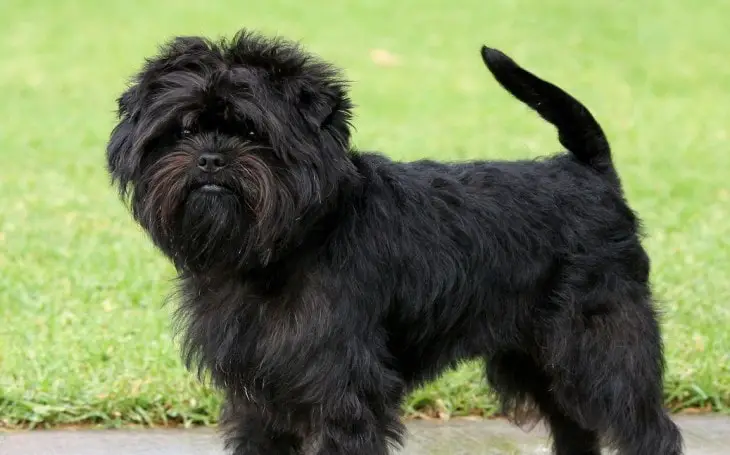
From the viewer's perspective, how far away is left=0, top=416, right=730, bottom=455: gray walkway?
456 cm

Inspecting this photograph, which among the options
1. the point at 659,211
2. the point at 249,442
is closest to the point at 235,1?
the point at 659,211

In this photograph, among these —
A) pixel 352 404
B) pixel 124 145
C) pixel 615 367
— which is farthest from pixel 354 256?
pixel 615 367

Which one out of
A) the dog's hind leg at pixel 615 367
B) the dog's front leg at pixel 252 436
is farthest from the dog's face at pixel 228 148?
the dog's hind leg at pixel 615 367

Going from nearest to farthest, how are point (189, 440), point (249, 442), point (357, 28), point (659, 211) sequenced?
point (249, 442) → point (189, 440) → point (659, 211) → point (357, 28)

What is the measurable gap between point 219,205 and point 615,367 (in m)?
1.68

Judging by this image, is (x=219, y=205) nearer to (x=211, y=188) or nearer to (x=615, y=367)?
(x=211, y=188)

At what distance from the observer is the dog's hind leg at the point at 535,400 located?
456cm

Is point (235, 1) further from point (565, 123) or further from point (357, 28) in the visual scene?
point (565, 123)

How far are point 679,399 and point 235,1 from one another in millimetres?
15308

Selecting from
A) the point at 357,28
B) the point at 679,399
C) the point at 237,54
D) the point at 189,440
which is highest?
the point at 357,28

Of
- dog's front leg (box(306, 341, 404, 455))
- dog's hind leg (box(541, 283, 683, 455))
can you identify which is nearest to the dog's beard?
dog's front leg (box(306, 341, 404, 455))

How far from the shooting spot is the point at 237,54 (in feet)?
11.8

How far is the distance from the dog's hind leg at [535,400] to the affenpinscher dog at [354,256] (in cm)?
3

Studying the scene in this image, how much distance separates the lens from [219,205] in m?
3.46
